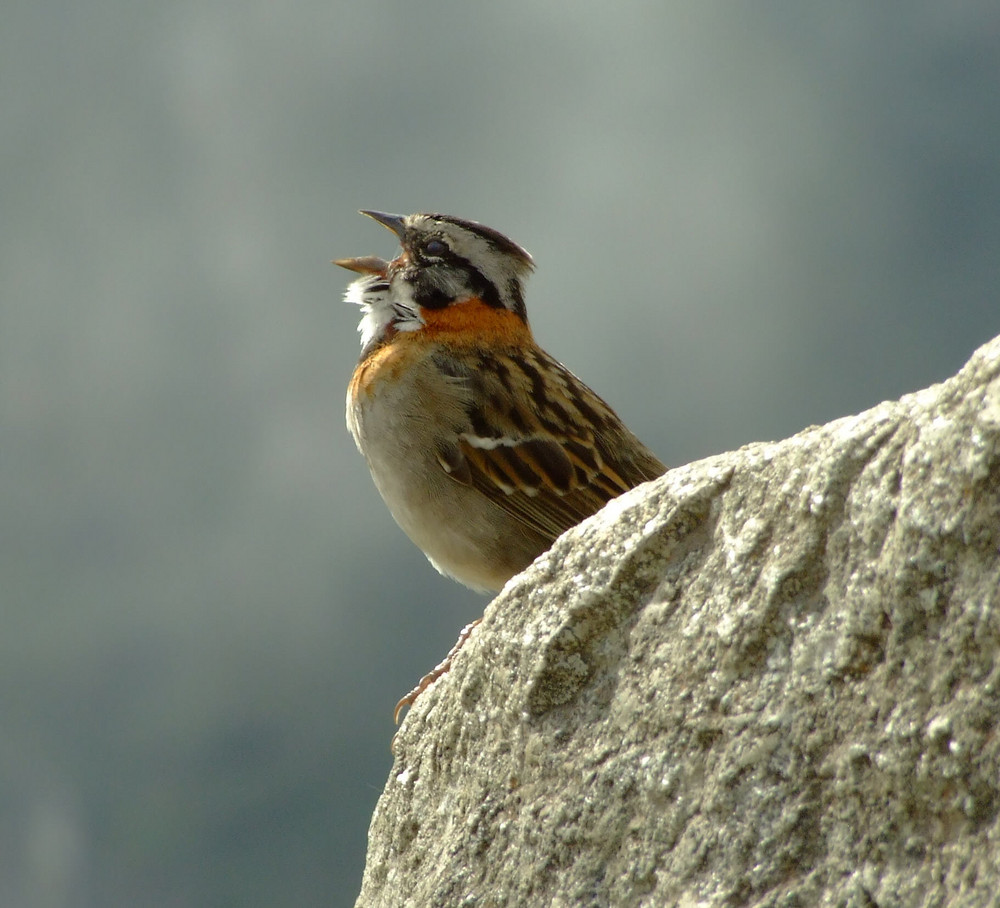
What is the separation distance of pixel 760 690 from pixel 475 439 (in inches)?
124

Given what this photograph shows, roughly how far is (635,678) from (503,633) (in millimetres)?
506

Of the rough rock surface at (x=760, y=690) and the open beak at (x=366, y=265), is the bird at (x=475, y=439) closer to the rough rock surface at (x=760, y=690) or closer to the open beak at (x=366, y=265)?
the open beak at (x=366, y=265)

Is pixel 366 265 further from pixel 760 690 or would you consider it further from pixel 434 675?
pixel 760 690

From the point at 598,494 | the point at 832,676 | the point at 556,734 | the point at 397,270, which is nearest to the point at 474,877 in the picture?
the point at 556,734

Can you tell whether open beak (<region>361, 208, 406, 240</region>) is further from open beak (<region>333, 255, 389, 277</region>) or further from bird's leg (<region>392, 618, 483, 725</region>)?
bird's leg (<region>392, 618, 483, 725</region>)

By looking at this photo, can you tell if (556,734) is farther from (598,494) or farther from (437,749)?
(598,494)

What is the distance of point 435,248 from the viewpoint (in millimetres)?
6738

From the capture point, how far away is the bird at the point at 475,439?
5.67m

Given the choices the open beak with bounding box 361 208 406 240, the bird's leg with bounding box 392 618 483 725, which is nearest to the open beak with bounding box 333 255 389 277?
the open beak with bounding box 361 208 406 240

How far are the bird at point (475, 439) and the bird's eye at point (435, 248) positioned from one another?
7.6 inches

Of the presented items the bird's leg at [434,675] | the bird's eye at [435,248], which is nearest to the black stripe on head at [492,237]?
the bird's eye at [435,248]

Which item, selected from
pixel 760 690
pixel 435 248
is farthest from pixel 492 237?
pixel 760 690

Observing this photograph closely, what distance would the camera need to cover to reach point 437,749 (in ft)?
12.2

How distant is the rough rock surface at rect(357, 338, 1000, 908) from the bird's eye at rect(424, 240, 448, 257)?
3450 mm
